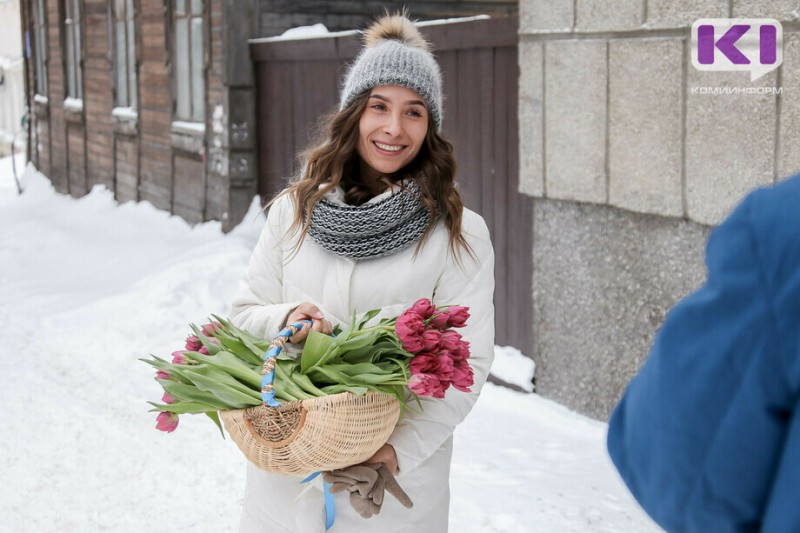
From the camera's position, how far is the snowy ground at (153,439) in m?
4.34

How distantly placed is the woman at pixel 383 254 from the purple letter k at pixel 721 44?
202 centimetres

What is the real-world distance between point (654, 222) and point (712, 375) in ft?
12.4

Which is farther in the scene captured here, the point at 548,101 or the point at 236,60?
the point at 236,60

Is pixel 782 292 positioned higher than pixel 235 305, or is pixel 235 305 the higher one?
pixel 782 292

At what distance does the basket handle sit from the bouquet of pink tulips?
0.02 m

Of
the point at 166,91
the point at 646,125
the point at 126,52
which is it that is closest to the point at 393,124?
the point at 646,125

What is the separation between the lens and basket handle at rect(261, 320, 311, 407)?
207 centimetres

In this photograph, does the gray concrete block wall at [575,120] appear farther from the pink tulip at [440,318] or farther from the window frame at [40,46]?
the window frame at [40,46]

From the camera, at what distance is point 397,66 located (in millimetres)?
2471

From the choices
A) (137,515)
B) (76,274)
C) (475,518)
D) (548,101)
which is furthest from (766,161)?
A: (76,274)

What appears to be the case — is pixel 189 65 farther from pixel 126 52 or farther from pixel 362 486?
pixel 362 486

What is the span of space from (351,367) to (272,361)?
0.15m

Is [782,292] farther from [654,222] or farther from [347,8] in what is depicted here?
[347,8]

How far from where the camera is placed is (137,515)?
443 cm
